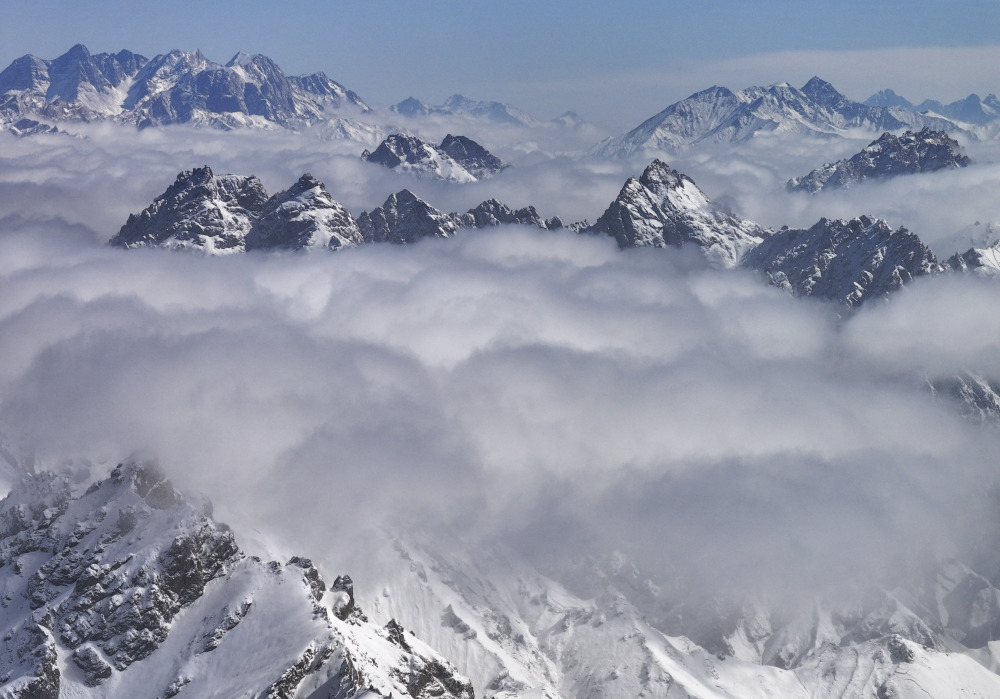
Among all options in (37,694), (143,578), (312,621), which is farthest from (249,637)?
(37,694)

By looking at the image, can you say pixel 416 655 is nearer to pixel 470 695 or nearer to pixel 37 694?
pixel 470 695

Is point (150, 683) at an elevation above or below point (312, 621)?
below

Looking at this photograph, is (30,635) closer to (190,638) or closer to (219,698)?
(190,638)

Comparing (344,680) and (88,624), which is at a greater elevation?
(344,680)

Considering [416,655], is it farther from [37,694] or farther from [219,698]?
[37,694]

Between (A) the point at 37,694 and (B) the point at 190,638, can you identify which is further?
(B) the point at 190,638

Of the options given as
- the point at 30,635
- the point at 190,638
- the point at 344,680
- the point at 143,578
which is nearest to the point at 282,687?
the point at 344,680

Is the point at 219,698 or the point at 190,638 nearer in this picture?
the point at 219,698

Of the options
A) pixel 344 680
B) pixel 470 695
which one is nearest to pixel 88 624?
pixel 344 680
